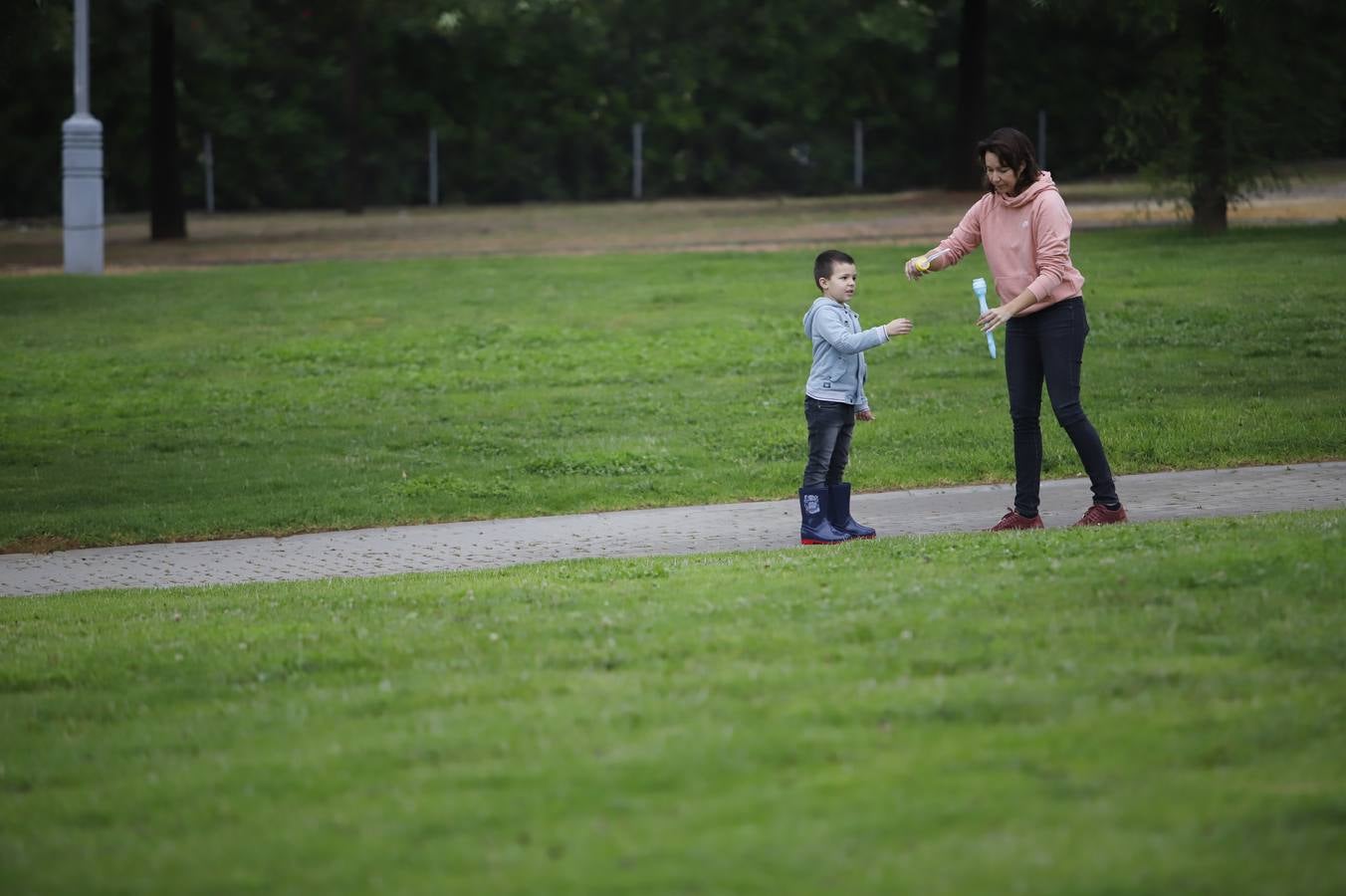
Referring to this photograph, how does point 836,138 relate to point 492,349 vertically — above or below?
above

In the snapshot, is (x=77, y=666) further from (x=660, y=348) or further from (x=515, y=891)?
(x=660, y=348)

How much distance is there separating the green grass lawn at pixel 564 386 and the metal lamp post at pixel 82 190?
5.03 ft

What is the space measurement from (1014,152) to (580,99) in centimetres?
3120

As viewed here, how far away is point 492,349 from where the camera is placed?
15.9m

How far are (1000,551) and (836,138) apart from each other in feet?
107

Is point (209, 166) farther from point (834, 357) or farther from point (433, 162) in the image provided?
point (834, 357)

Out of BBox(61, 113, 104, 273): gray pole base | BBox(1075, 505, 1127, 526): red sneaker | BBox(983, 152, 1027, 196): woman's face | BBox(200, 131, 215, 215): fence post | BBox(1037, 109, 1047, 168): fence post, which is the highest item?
BBox(1037, 109, 1047, 168): fence post

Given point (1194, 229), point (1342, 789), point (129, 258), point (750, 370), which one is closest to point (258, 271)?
point (129, 258)

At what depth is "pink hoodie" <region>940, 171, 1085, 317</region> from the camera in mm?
8219

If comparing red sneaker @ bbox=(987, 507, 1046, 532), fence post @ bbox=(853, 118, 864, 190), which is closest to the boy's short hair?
red sneaker @ bbox=(987, 507, 1046, 532)

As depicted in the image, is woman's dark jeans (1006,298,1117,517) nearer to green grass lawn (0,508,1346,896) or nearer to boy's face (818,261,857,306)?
boy's face (818,261,857,306)

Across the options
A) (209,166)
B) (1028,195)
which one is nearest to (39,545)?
(1028,195)

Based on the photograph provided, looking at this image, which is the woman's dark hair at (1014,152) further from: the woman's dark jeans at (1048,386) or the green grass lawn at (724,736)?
the green grass lawn at (724,736)

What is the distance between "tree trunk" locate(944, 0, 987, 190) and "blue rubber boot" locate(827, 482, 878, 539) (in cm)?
2173
